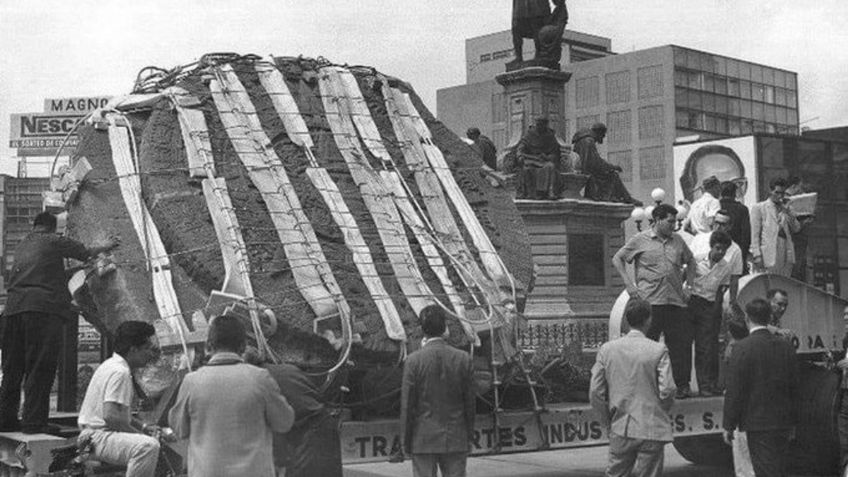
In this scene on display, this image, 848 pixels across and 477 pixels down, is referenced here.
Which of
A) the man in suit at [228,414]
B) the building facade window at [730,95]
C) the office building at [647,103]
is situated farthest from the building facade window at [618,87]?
the man in suit at [228,414]

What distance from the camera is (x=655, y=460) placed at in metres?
7.64

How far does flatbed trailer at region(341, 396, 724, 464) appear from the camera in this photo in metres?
7.58

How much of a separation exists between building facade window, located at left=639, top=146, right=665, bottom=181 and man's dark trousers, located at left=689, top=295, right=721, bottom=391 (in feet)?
243

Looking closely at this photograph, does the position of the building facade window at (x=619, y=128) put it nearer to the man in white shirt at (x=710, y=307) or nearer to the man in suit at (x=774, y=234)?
the man in suit at (x=774, y=234)

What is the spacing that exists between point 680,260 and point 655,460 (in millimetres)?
2685

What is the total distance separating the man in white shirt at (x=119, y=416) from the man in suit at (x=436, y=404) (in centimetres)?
155

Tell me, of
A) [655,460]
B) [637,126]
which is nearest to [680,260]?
[655,460]

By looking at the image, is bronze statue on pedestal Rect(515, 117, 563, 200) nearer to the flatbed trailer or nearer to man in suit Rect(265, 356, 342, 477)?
the flatbed trailer

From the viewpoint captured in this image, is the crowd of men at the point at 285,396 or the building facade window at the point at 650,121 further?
the building facade window at the point at 650,121

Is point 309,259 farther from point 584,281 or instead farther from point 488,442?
point 584,281

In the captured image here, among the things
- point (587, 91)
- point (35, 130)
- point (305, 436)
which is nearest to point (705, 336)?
point (305, 436)

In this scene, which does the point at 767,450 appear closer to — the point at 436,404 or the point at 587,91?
the point at 436,404

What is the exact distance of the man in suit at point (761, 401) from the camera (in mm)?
7938

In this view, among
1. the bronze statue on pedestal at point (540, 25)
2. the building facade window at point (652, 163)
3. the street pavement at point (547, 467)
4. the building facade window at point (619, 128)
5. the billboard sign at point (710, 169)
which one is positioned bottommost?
the street pavement at point (547, 467)
